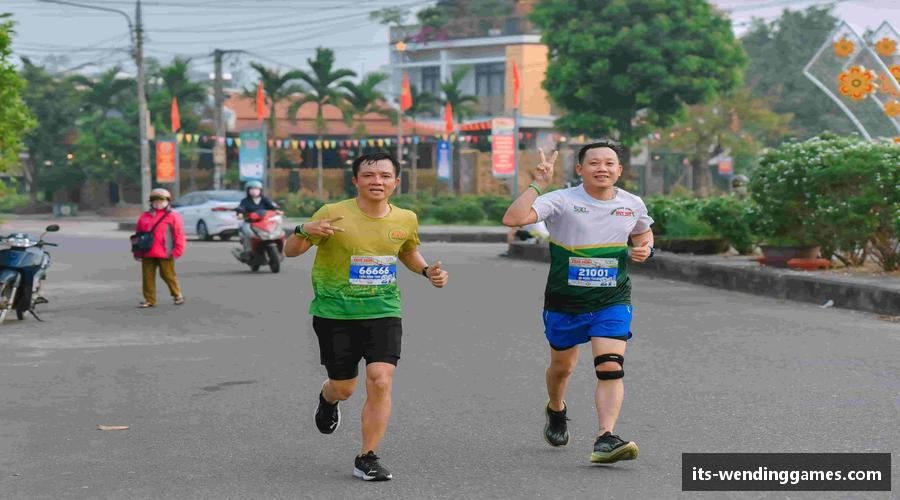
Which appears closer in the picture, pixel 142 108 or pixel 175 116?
pixel 142 108

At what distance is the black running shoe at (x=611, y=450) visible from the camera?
6.35 meters

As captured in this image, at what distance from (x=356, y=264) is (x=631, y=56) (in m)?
43.4

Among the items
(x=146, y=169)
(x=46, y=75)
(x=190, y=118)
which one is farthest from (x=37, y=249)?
(x=46, y=75)

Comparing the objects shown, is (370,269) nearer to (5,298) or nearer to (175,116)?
(5,298)

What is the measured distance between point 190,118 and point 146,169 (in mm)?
21891

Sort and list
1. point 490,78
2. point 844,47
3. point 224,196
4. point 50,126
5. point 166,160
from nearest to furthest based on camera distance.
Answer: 1. point 844,47
2. point 224,196
3. point 166,160
4. point 50,126
5. point 490,78

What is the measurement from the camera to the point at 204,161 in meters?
75.9

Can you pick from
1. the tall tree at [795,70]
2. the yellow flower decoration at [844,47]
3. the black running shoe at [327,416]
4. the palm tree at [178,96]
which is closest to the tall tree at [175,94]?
the palm tree at [178,96]

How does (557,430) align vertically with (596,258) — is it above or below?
below

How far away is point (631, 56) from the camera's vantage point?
48.6 metres

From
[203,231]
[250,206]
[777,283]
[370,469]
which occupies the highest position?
[250,206]

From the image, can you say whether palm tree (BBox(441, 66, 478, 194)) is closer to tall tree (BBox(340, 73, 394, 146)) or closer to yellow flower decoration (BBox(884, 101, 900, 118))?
tall tree (BBox(340, 73, 394, 146))

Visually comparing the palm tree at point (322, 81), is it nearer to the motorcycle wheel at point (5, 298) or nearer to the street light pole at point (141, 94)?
the street light pole at point (141, 94)

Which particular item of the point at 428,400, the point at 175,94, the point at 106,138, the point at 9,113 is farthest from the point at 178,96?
the point at 428,400
